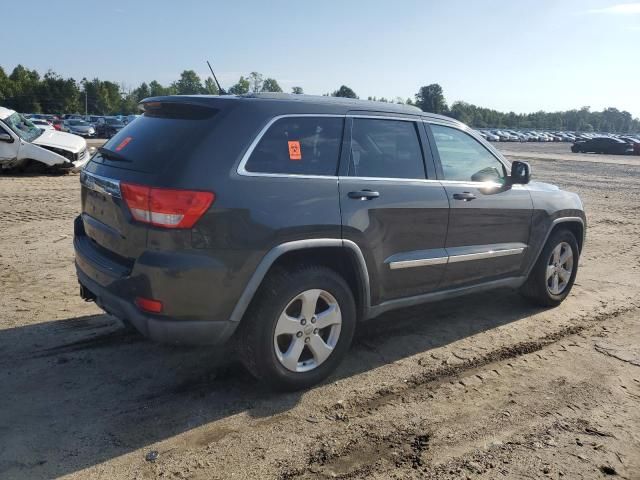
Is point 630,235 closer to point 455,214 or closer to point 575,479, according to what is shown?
point 455,214

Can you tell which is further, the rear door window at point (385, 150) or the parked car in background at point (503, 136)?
the parked car in background at point (503, 136)

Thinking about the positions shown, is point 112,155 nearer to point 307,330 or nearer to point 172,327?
point 172,327

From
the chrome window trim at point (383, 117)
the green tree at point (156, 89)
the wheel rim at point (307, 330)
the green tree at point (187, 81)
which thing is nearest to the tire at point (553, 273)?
the chrome window trim at point (383, 117)

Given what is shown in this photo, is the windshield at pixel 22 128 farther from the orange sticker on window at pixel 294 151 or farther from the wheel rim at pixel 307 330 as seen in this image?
the wheel rim at pixel 307 330

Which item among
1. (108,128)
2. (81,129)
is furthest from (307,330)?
(108,128)

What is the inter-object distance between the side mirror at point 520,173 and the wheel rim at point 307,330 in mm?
2259

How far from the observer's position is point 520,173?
4938mm

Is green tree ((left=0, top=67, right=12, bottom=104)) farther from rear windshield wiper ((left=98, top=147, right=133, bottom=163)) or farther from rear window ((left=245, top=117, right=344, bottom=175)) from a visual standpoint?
rear window ((left=245, top=117, right=344, bottom=175))

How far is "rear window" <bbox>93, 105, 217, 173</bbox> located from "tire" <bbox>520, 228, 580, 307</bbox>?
3619 millimetres

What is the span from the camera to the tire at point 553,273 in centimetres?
545

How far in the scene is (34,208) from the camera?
9680 millimetres

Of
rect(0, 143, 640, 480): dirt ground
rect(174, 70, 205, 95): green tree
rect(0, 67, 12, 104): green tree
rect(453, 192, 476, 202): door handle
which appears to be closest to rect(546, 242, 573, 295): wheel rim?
rect(0, 143, 640, 480): dirt ground

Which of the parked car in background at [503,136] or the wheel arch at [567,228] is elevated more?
the parked car in background at [503,136]

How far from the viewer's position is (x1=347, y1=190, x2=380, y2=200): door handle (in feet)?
12.4
